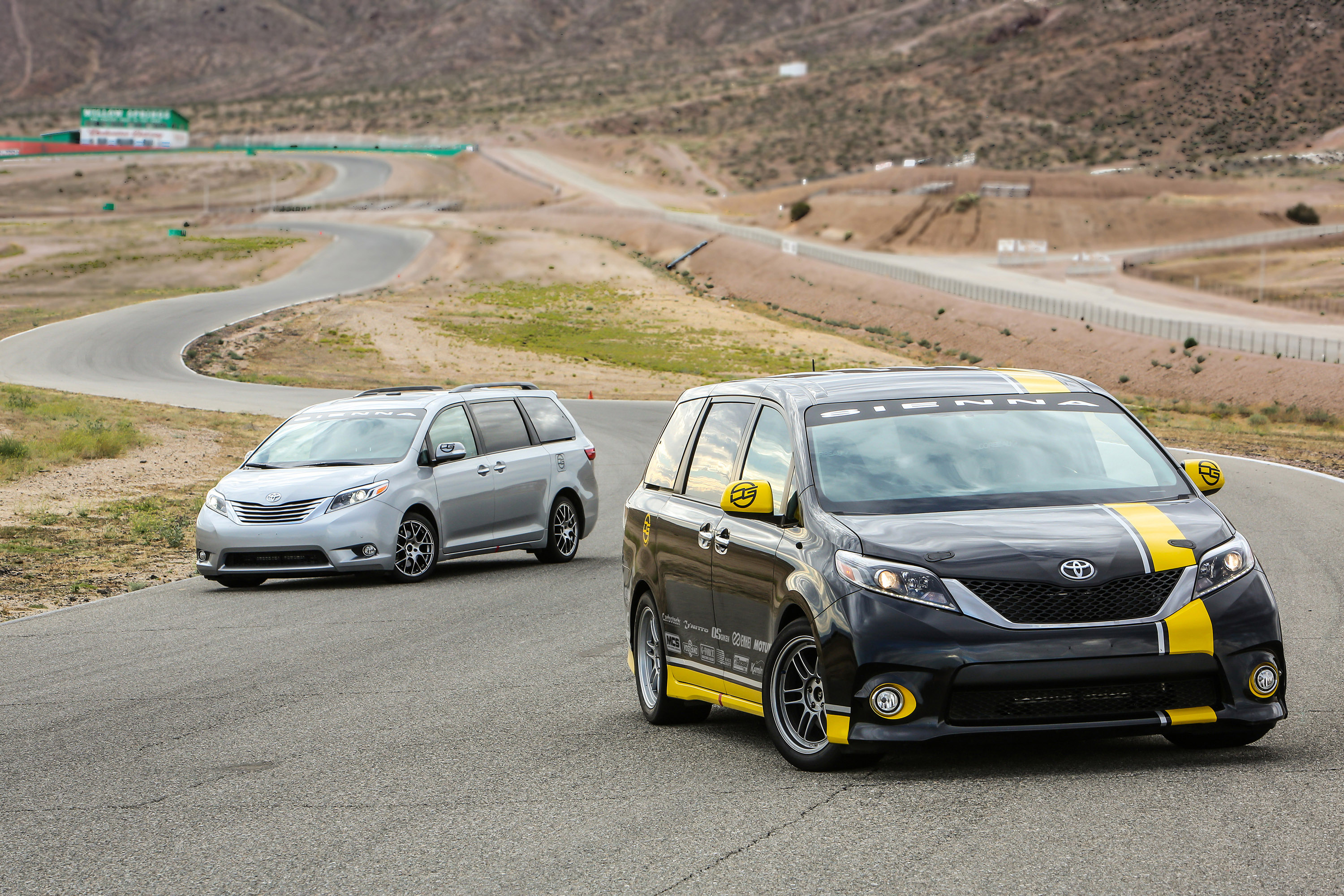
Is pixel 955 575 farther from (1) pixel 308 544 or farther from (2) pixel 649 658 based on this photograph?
(1) pixel 308 544

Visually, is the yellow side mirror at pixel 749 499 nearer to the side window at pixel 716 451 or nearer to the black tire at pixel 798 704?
the black tire at pixel 798 704

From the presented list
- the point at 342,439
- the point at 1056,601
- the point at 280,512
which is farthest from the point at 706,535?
the point at 342,439

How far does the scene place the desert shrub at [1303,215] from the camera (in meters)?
104

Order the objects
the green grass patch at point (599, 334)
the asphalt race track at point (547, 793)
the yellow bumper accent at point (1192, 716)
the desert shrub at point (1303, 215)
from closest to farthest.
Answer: the asphalt race track at point (547, 793), the yellow bumper accent at point (1192, 716), the green grass patch at point (599, 334), the desert shrub at point (1303, 215)

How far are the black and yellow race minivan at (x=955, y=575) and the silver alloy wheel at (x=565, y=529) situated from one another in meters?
8.34

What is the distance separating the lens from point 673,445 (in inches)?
337

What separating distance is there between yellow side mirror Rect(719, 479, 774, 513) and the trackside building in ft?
556

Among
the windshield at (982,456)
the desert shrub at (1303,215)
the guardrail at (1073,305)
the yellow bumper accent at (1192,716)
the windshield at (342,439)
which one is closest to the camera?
the yellow bumper accent at (1192,716)

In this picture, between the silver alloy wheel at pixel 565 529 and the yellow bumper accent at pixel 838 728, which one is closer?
the yellow bumper accent at pixel 838 728

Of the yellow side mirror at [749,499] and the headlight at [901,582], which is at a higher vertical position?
the yellow side mirror at [749,499]

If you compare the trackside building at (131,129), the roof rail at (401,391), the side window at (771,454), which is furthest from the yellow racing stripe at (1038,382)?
the trackside building at (131,129)

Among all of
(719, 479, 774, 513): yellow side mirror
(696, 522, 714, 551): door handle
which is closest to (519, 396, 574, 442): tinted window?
(696, 522, 714, 551): door handle

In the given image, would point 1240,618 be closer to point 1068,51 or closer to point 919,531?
point 919,531

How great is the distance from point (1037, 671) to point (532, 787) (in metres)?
2.25
